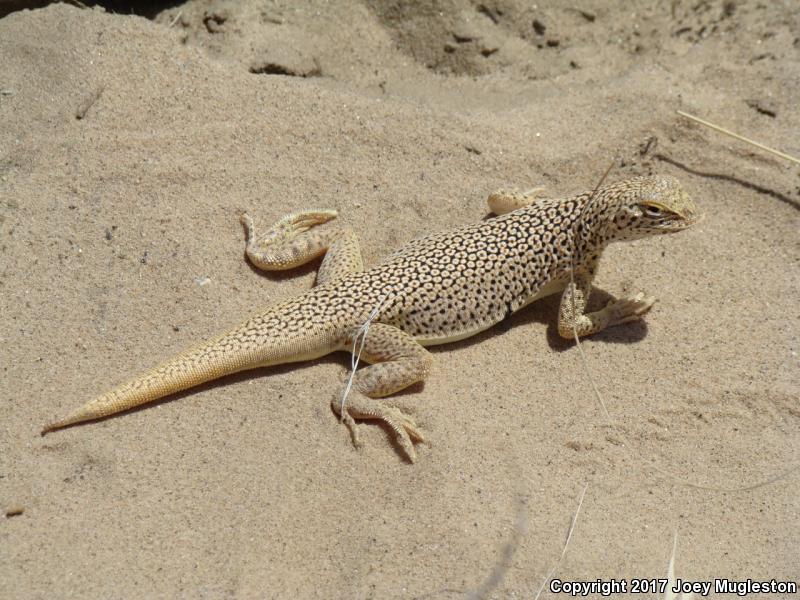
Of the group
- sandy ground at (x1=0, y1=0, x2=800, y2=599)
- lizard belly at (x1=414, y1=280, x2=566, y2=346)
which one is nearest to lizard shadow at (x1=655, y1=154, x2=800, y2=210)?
sandy ground at (x1=0, y1=0, x2=800, y2=599)

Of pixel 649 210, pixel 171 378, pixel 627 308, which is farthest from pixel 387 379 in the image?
pixel 649 210

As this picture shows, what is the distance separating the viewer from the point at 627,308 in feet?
16.0

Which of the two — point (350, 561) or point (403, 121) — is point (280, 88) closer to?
point (403, 121)

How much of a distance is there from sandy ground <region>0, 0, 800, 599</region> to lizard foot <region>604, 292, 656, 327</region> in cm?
16

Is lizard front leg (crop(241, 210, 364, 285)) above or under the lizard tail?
above

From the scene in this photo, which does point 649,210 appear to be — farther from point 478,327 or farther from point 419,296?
point 419,296

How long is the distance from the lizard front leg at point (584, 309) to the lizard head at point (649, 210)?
1.48 ft

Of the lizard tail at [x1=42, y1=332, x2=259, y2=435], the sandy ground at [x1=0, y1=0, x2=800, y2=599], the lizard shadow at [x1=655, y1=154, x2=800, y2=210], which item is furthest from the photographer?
the lizard shadow at [x1=655, y1=154, x2=800, y2=210]

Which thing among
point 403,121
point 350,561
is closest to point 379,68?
point 403,121

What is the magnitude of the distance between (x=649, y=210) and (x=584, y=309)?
90 centimetres

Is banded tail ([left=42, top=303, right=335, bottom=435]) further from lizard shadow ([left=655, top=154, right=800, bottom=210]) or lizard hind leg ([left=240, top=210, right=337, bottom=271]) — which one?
lizard shadow ([left=655, top=154, right=800, bottom=210])

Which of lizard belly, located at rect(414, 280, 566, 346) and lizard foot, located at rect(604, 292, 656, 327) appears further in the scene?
lizard foot, located at rect(604, 292, 656, 327)

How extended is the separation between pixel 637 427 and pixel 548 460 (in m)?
0.66

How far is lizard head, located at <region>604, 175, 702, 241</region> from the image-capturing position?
4.30 meters
